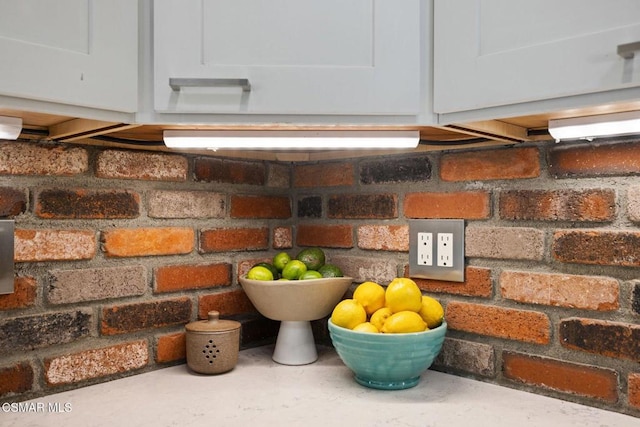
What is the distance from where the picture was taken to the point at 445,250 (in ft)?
4.57

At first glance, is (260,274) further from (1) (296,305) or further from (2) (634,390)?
(2) (634,390)

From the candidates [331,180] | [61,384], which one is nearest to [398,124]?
[331,180]

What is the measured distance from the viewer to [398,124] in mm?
1071

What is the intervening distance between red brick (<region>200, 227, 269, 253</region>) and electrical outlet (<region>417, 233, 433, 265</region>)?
1.58 ft

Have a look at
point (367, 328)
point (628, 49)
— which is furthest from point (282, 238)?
point (628, 49)

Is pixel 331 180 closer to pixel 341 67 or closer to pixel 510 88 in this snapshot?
pixel 341 67

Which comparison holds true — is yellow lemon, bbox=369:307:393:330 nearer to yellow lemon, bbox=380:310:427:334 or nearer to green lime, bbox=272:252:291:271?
yellow lemon, bbox=380:310:427:334

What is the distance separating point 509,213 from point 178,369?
3.01ft

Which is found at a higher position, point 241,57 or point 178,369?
point 241,57

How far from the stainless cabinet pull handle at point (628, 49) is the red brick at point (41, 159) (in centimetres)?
111

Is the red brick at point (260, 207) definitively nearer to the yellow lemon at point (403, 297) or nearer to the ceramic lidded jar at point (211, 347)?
the ceramic lidded jar at point (211, 347)

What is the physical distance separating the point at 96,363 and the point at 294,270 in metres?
0.53

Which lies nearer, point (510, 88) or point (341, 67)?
point (510, 88)

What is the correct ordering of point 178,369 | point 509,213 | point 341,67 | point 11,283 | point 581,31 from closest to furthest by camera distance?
point 581,31
point 341,67
point 11,283
point 509,213
point 178,369
